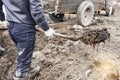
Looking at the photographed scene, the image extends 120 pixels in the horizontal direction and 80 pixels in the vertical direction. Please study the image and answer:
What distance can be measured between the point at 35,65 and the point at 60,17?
15.6ft

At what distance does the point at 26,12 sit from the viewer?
4.20 m

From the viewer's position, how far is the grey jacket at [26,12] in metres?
3.99

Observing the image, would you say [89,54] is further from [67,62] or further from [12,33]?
[12,33]

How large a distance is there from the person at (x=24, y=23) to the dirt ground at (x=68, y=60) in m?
0.78

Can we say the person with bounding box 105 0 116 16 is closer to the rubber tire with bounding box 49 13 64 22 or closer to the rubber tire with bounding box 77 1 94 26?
the rubber tire with bounding box 77 1 94 26

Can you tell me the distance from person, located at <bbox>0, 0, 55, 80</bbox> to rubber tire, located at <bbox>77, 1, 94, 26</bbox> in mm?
4828

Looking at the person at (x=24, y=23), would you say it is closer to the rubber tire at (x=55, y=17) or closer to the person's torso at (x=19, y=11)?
the person's torso at (x=19, y=11)

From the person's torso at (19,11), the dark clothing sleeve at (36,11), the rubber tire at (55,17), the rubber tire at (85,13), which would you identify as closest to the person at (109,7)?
the rubber tire at (85,13)

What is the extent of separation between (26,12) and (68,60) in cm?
188

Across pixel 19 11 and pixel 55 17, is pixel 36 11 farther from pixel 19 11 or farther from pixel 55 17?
pixel 55 17

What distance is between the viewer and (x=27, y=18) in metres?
4.27

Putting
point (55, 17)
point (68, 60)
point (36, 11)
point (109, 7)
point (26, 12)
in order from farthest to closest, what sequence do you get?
point (109, 7) → point (55, 17) → point (68, 60) → point (26, 12) → point (36, 11)

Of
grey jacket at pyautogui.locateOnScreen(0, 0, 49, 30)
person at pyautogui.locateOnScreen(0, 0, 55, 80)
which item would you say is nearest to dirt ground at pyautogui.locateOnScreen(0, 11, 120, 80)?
person at pyautogui.locateOnScreen(0, 0, 55, 80)

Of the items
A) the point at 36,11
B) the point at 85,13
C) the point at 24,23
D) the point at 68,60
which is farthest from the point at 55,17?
the point at 36,11
